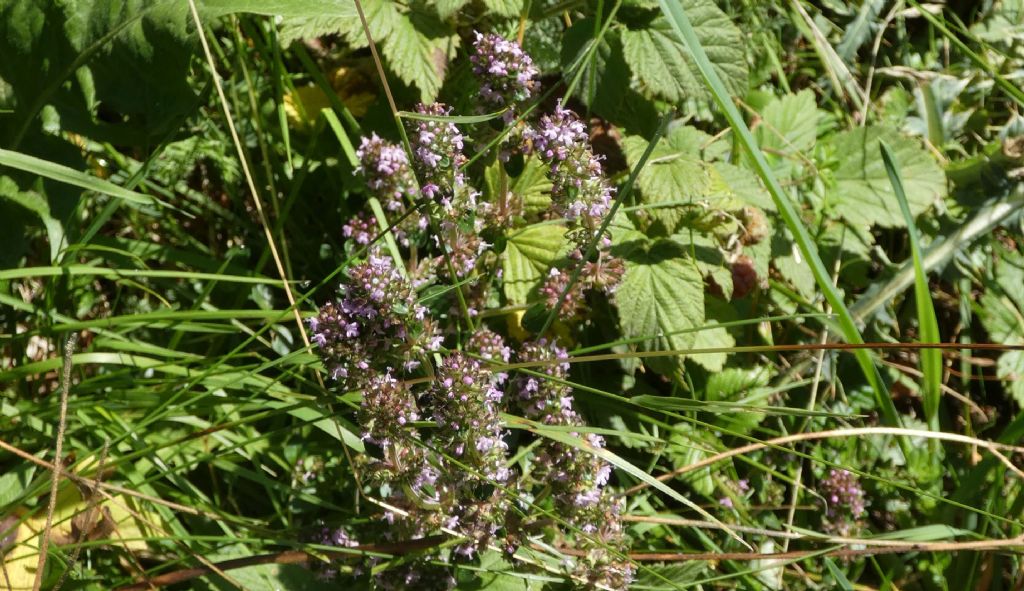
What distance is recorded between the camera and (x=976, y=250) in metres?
2.96

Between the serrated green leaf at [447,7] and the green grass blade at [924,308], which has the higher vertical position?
the serrated green leaf at [447,7]

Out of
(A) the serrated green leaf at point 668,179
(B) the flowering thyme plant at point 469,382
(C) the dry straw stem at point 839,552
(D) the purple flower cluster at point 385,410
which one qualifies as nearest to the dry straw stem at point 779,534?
(C) the dry straw stem at point 839,552

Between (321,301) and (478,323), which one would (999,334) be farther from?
(321,301)

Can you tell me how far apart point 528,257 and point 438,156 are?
559mm

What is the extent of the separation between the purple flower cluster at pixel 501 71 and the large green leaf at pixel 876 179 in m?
1.24

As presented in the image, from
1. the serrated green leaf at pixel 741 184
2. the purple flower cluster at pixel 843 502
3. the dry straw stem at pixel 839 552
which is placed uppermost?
the serrated green leaf at pixel 741 184

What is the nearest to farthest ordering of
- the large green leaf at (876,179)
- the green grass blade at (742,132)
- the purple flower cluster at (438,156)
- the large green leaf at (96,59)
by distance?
the green grass blade at (742,132) < the purple flower cluster at (438,156) < the large green leaf at (96,59) < the large green leaf at (876,179)

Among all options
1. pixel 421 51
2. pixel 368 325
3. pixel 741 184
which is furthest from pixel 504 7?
pixel 368 325

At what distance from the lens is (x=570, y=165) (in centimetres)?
190

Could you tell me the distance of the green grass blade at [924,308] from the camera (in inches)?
79.4

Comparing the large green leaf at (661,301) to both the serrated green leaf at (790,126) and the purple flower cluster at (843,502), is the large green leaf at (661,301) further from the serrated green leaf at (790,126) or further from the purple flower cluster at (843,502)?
the serrated green leaf at (790,126)

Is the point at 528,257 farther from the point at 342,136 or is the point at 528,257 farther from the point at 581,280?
the point at 342,136

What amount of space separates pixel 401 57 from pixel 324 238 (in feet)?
1.95

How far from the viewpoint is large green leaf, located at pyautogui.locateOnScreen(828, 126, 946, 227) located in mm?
2770
